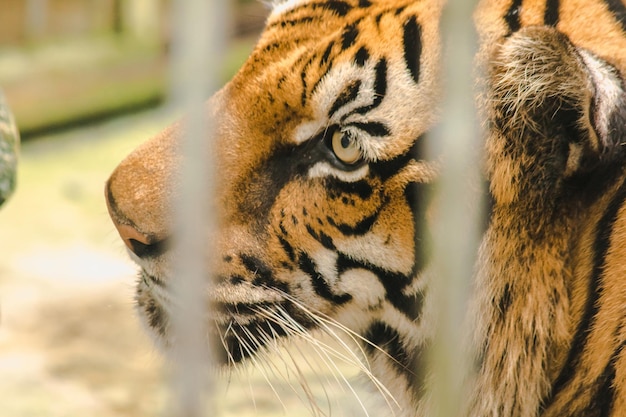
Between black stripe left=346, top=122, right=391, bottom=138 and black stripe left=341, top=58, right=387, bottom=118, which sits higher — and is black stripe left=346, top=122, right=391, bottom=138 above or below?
below

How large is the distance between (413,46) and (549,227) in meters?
0.41

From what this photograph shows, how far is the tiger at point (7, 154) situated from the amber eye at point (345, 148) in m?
0.77

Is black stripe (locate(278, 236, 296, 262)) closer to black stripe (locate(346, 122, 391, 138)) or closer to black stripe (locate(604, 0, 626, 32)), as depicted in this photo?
black stripe (locate(346, 122, 391, 138))

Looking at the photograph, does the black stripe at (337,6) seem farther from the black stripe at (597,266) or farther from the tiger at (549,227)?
the black stripe at (597,266)

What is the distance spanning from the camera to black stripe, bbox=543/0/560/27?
1.67 m

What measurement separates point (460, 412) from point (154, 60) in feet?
14.4

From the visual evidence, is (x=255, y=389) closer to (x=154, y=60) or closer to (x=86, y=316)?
(x=86, y=316)

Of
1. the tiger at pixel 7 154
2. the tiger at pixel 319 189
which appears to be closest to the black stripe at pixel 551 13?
the tiger at pixel 319 189

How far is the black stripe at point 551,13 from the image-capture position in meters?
1.67

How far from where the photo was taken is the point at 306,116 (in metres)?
1.70

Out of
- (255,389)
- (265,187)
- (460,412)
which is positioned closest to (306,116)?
(265,187)

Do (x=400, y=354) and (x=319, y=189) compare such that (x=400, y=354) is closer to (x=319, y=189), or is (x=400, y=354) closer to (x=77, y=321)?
(x=319, y=189)

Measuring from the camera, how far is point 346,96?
1666 mm

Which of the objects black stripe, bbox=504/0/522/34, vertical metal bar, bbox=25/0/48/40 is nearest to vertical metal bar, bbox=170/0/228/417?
black stripe, bbox=504/0/522/34
